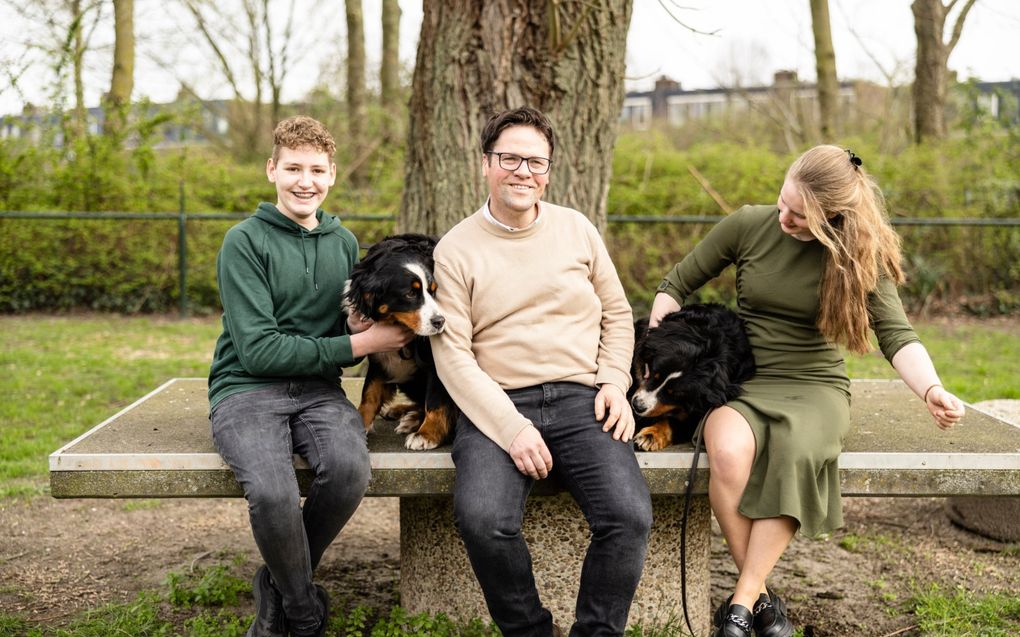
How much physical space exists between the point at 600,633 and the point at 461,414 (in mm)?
812

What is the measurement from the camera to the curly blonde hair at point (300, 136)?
3.12m

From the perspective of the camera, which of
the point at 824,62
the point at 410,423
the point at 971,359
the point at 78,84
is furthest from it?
the point at 824,62

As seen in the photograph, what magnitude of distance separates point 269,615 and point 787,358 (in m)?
1.95

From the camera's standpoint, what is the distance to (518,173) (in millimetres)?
2982

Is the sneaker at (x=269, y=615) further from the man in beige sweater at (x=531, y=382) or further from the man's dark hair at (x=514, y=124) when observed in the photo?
the man's dark hair at (x=514, y=124)

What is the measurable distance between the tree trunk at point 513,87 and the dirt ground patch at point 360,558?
1.84 m

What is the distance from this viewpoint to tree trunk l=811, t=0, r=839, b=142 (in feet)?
45.4

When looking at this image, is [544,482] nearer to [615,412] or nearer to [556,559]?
[615,412]

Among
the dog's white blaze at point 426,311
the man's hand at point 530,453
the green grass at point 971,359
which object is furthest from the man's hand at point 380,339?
the green grass at point 971,359

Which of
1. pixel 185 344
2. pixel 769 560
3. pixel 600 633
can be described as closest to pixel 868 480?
pixel 769 560

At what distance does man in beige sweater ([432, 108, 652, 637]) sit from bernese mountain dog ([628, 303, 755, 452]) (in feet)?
0.48

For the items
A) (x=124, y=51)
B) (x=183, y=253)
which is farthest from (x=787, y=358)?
(x=124, y=51)

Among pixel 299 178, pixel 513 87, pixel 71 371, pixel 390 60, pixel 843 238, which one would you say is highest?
pixel 390 60

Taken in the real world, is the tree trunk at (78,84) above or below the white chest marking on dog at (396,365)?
above
